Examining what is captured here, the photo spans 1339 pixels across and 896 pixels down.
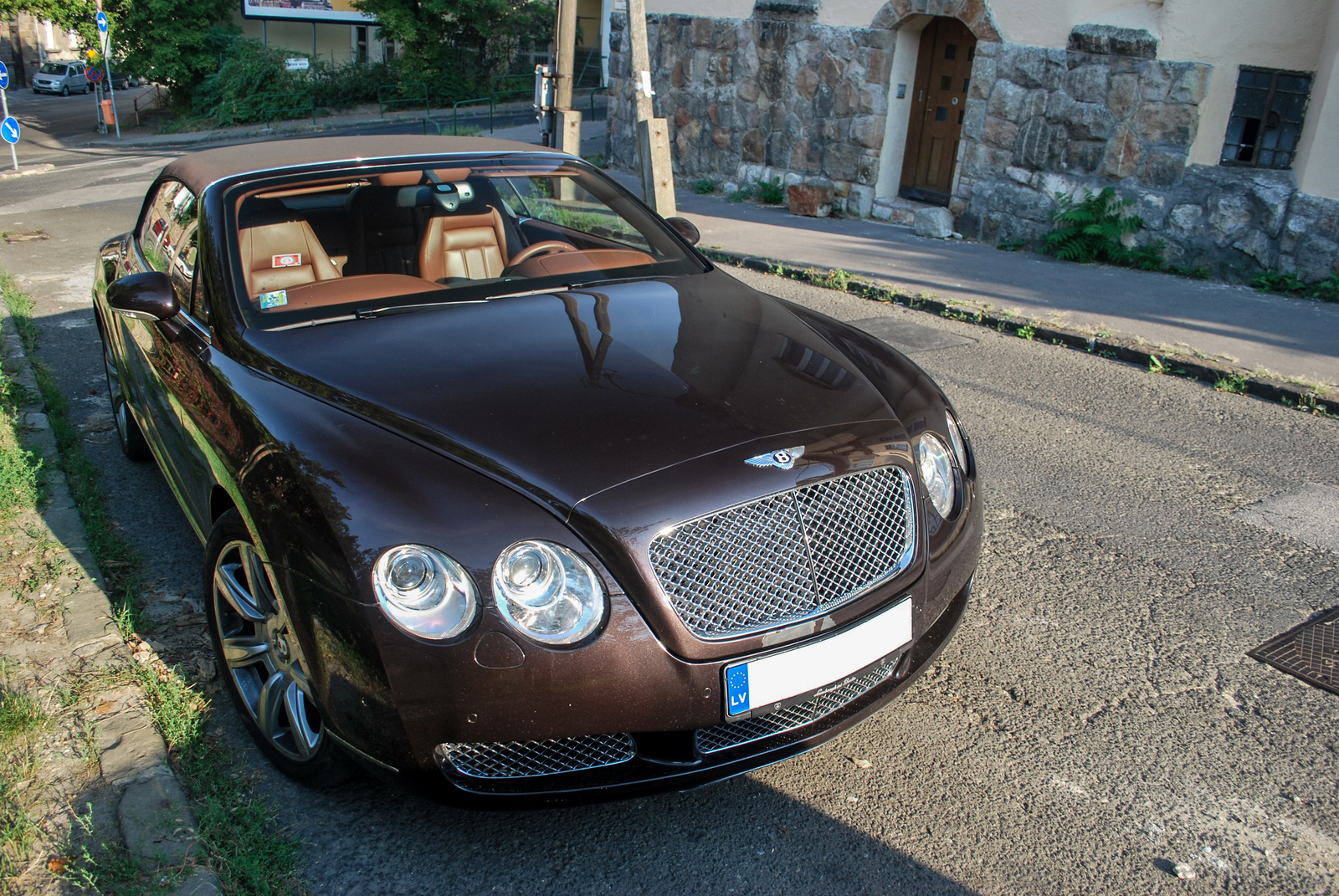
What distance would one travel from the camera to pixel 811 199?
42.3 feet

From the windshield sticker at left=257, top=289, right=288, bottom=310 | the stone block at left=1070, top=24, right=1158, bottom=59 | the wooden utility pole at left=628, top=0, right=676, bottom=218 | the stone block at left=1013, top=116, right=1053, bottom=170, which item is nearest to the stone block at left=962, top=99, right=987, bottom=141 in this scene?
the stone block at left=1013, top=116, right=1053, bottom=170

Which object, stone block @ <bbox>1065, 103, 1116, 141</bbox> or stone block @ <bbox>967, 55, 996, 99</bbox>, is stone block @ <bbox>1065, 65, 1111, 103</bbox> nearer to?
stone block @ <bbox>1065, 103, 1116, 141</bbox>

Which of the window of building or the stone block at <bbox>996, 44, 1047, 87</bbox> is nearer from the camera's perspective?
the window of building

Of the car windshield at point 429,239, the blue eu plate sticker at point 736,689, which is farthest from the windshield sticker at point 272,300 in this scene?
the blue eu plate sticker at point 736,689

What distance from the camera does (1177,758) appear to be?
2818 millimetres

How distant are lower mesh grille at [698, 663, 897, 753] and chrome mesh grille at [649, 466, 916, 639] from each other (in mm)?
252

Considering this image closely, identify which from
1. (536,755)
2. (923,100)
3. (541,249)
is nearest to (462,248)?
(541,249)

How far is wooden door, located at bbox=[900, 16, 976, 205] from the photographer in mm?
12383

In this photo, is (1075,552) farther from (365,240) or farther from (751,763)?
(365,240)

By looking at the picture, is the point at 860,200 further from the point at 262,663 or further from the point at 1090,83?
the point at 262,663

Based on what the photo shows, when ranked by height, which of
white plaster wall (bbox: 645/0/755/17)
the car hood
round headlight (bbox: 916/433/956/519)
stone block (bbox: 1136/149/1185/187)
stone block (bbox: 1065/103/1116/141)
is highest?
white plaster wall (bbox: 645/0/755/17)

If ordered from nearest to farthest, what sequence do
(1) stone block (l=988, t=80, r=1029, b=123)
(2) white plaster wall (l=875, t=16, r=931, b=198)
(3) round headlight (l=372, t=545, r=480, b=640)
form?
(3) round headlight (l=372, t=545, r=480, b=640), (1) stone block (l=988, t=80, r=1029, b=123), (2) white plaster wall (l=875, t=16, r=931, b=198)

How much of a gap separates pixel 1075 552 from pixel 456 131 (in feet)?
78.6

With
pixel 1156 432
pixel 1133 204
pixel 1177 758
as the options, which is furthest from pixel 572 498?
pixel 1133 204
